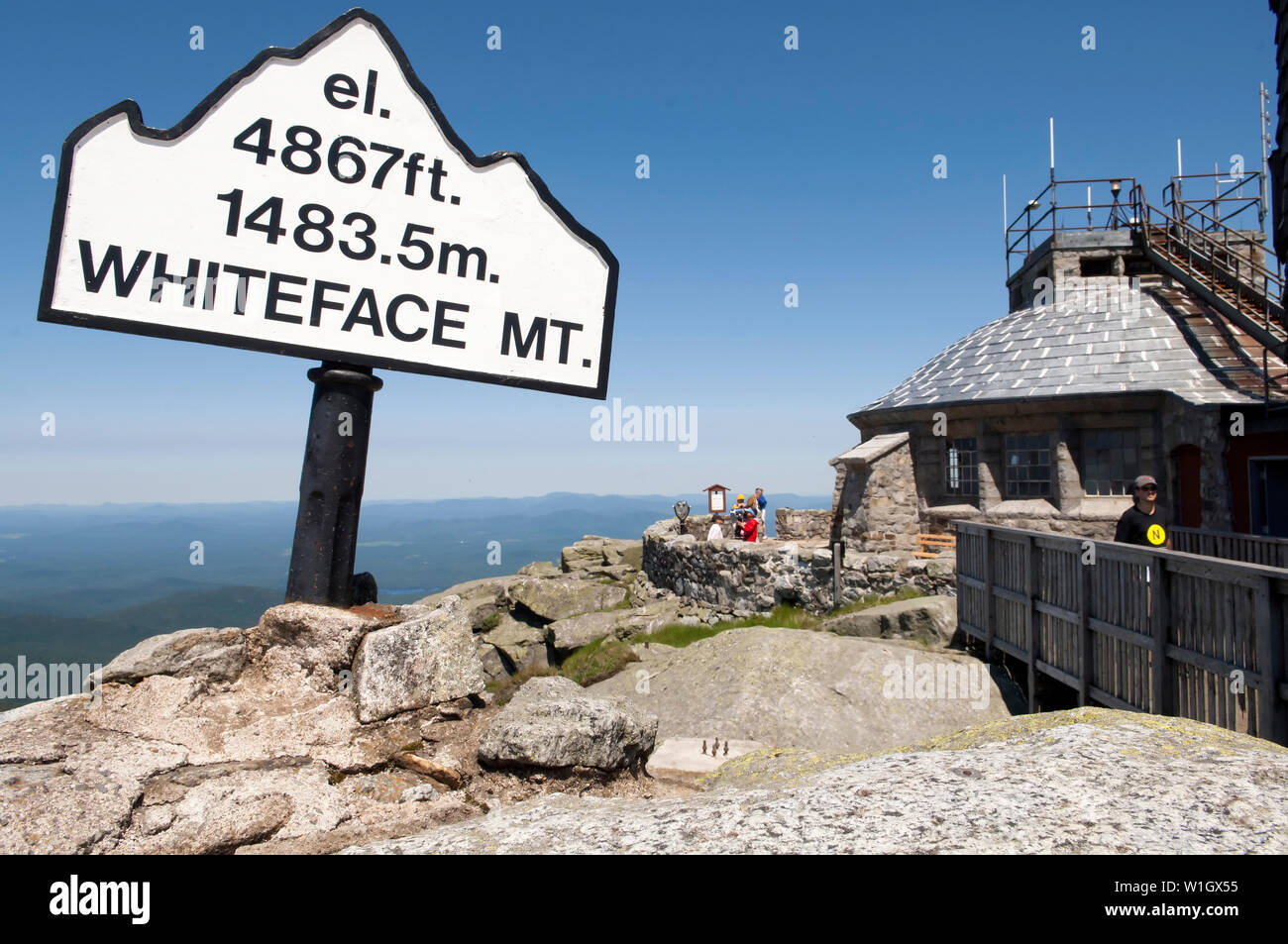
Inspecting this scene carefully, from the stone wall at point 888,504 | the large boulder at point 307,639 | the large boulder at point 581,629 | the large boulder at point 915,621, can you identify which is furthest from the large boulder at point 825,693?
the stone wall at point 888,504

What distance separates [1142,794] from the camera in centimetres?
254

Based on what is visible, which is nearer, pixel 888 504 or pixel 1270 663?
pixel 1270 663

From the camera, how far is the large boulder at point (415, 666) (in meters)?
3.53

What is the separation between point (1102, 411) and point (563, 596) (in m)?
13.7

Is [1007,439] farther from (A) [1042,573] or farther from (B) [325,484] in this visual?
(B) [325,484]

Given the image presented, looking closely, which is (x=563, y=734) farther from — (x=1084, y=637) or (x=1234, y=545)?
(x=1234, y=545)

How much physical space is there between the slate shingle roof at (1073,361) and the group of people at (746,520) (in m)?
4.42

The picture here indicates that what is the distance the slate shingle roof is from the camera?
16.0m

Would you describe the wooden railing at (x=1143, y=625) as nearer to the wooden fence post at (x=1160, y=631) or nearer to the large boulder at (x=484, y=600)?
the wooden fence post at (x=1160, y=631)

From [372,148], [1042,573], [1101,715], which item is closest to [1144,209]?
[1042,573]

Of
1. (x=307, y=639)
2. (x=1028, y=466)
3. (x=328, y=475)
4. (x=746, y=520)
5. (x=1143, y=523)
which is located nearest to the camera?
(x=307, y=639)

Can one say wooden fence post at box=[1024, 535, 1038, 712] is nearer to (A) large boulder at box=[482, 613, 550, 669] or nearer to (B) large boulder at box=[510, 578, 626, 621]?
(A) large boulder at box=[482, 613, 550, 669]

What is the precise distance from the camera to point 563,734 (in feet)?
11.1

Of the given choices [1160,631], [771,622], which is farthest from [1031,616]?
[771,622]
